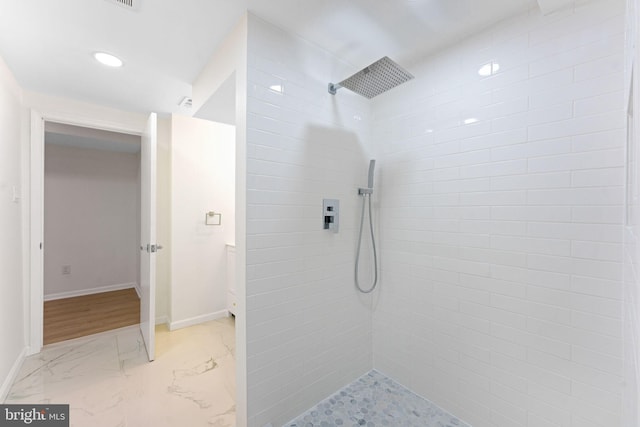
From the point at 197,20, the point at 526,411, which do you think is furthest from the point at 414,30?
the point at 526,411

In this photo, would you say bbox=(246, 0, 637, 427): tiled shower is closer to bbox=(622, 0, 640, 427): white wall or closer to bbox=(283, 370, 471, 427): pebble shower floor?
bbox=(283, 370, 471, 427): pebble shower floor

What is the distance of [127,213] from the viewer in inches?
174

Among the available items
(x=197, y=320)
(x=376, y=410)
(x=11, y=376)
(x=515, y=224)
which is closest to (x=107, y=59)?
(x=11, y=376)

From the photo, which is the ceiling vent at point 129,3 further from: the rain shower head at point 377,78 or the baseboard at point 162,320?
the baseboard at point 162,320

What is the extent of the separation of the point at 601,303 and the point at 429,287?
2.54 feet

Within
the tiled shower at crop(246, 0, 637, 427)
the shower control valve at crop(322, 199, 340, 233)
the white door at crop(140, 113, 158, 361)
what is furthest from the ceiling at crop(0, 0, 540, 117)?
the shower control valve at crop(322, 199, 340, 233)

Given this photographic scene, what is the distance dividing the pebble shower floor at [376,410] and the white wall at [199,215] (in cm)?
182

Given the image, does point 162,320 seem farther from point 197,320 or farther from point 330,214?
point 330,214

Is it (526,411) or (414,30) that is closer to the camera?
(526,411)

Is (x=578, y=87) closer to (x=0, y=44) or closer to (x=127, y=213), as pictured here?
(x=0, y=44)

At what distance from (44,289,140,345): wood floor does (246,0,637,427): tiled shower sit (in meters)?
2.44

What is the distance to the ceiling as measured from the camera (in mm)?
1354

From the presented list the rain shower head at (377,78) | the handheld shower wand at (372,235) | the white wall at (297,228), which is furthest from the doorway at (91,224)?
the rain shower head at (377,78)
